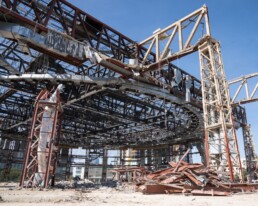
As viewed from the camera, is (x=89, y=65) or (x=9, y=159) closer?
(x=89, y=65)

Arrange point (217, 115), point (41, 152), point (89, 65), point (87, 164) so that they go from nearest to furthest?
1. point (41, 152)
2. point (217, 115)
3. point (89, 65)
4. point (87, 164)

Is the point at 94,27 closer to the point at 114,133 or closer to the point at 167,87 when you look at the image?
the point at 167,87

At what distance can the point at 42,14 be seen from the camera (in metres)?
15.5

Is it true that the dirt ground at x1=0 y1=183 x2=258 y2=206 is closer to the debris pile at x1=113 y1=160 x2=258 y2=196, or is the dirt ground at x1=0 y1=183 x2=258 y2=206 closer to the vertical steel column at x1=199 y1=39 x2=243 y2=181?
the debris pile at x1=113 y1=160 x2=258 y2=196

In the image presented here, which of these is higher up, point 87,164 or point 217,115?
point 217,115

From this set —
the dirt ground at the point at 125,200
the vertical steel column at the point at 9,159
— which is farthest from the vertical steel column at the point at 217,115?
the vertical steel column at the point at 9,159

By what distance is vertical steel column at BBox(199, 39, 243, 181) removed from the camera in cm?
1430

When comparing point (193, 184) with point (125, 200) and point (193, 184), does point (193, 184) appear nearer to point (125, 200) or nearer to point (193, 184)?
point (193, 184)

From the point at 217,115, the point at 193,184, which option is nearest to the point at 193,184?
the point at 193,184

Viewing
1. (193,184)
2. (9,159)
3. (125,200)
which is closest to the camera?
(125,200)

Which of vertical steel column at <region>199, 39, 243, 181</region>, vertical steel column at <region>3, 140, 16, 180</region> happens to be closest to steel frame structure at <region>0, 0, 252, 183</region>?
vertical steel column at <region>199, 39, 243, 181</region>

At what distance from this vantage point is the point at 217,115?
A: 16.2m

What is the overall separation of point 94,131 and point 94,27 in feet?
66.1

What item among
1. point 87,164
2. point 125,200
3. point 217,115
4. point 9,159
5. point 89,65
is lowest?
point 125,200
